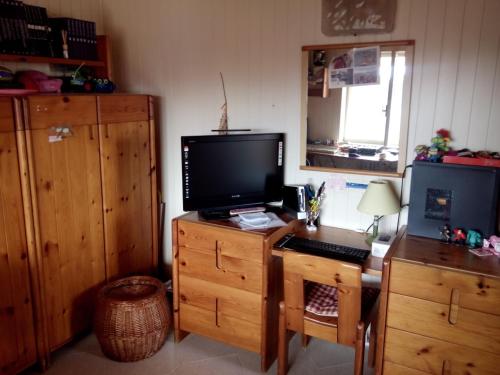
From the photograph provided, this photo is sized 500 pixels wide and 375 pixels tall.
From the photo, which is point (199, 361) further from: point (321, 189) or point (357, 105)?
point (357, 105)

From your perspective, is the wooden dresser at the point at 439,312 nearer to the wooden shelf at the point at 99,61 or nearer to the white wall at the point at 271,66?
the white wall at the point at 271,66

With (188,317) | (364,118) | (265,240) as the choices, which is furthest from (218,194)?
(364,118)

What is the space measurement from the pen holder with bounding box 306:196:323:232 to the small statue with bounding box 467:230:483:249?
813 mm

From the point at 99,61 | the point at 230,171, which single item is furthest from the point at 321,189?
the point at 99,61

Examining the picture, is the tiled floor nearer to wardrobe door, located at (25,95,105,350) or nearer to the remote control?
wardrobe door, located at (25,95,105,350)

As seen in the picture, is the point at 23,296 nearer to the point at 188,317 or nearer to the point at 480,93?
the point at 188,317

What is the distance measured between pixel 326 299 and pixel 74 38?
2089 millimetres

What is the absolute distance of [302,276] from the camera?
2096mm

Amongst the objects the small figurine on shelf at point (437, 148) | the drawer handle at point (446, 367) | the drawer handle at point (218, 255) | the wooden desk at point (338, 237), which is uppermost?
the small figurine on shelf at point (437, 148)

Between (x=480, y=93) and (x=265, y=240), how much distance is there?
1.27 meters

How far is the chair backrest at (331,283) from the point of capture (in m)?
2.00

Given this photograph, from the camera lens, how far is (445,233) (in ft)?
7.06

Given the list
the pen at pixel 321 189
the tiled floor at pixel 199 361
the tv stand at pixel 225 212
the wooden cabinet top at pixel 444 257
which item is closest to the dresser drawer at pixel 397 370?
the tiled floor at pixel 199 361

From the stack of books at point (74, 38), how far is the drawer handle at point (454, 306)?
242 centimetres
